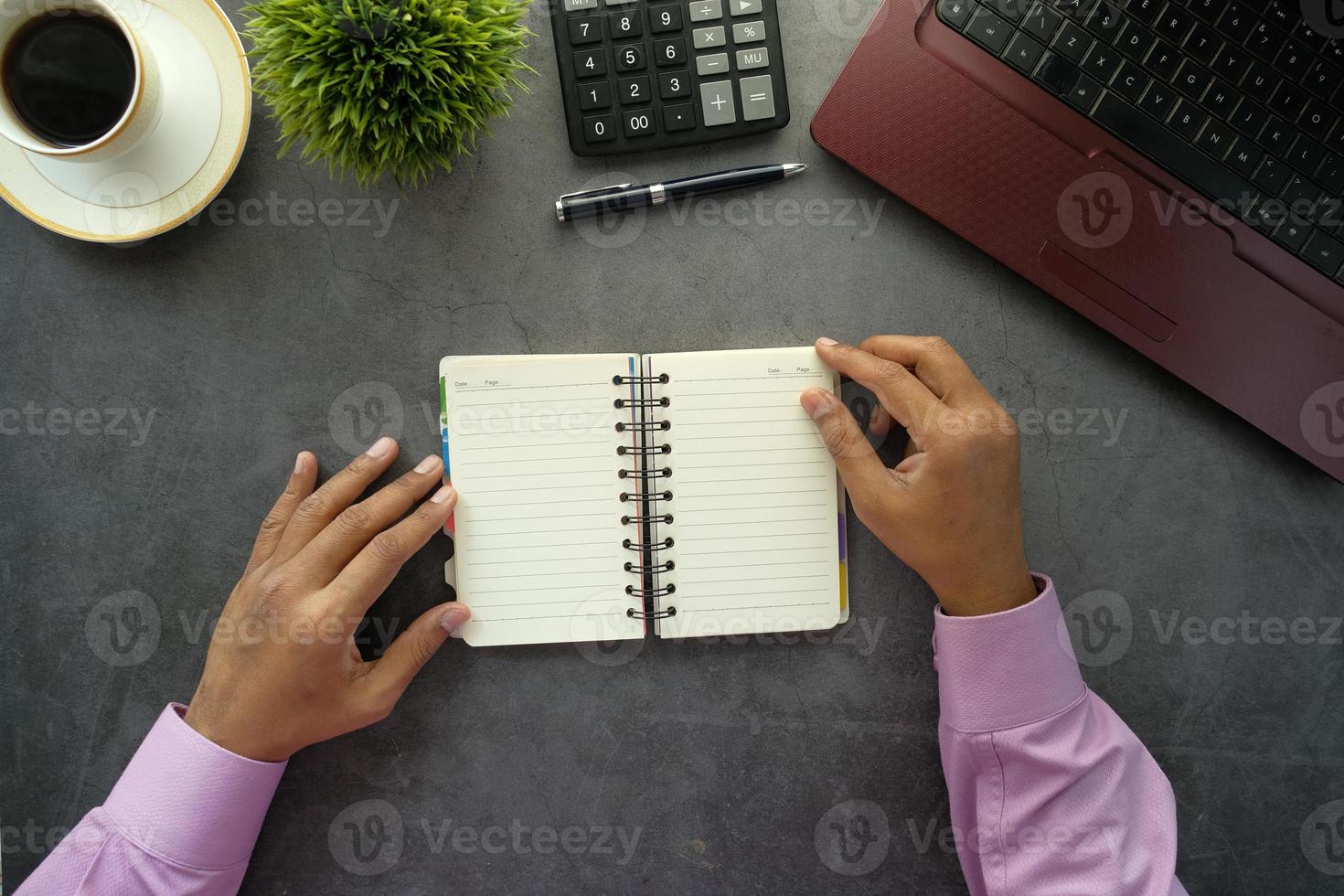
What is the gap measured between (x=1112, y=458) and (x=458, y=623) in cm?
81

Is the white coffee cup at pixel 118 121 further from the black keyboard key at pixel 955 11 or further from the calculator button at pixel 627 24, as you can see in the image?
the black keyboard key at pixel 955 11

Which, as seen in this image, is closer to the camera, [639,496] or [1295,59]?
[1295,59]

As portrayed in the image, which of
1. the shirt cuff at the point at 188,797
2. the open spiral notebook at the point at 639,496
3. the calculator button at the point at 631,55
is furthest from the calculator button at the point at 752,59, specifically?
the shirt cuff at the point at 188,797

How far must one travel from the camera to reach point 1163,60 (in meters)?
0.80

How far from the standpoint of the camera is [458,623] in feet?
2.86

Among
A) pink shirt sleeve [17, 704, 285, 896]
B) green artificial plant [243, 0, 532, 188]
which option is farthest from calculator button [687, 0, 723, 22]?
pink shirt sleeve [17, 704, 285, 896]

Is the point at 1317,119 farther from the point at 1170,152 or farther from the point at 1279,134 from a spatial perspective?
the point at 1170,152

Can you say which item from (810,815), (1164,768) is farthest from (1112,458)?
(810,815)

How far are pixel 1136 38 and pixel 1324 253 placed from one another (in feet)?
1.00

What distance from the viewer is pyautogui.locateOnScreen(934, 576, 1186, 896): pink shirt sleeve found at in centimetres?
78

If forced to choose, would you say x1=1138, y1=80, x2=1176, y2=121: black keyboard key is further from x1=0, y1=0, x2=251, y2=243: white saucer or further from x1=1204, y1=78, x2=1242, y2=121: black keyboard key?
x1=0, y1=0, x2=251, y2=243: white saucer

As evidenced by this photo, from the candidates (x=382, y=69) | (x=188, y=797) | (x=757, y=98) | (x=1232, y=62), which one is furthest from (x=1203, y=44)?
(x=188, y=797)

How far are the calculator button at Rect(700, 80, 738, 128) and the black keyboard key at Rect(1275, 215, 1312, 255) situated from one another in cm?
60

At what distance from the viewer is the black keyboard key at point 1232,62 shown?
79cm
